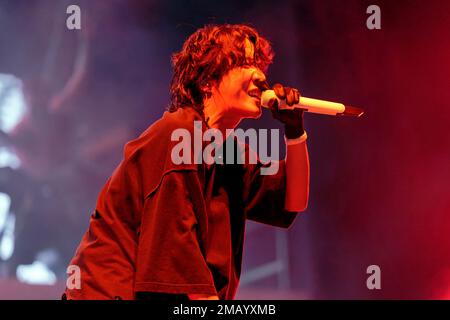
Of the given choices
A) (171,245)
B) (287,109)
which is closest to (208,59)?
(287,109)

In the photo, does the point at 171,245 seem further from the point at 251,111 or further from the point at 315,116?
the point at 315,116

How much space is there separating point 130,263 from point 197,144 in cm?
25

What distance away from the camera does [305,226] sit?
2.63m

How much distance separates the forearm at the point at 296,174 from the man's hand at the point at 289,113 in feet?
0.09

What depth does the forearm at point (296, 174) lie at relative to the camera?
4.56ft

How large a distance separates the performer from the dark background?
1101mm

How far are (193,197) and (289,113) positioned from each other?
0.98 ft

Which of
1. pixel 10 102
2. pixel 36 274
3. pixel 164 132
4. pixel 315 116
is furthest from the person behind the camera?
pixel 315 116

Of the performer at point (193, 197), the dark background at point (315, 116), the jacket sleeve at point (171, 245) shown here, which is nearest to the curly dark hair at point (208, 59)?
the performer at point (193, 197)

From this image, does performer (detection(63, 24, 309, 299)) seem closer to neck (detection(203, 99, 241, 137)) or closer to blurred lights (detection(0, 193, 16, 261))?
neck (detection(203, 99, 241, 137))

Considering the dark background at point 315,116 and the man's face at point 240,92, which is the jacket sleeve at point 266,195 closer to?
the man's face at point 240,92

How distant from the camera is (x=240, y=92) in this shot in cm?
133

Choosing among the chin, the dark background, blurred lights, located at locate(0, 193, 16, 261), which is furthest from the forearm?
blurred lights, located at locate(0, 193, 16, 261)

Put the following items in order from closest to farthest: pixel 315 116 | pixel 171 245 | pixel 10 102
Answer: pixel 171 245, pixel 10 102, pixel 315 116
